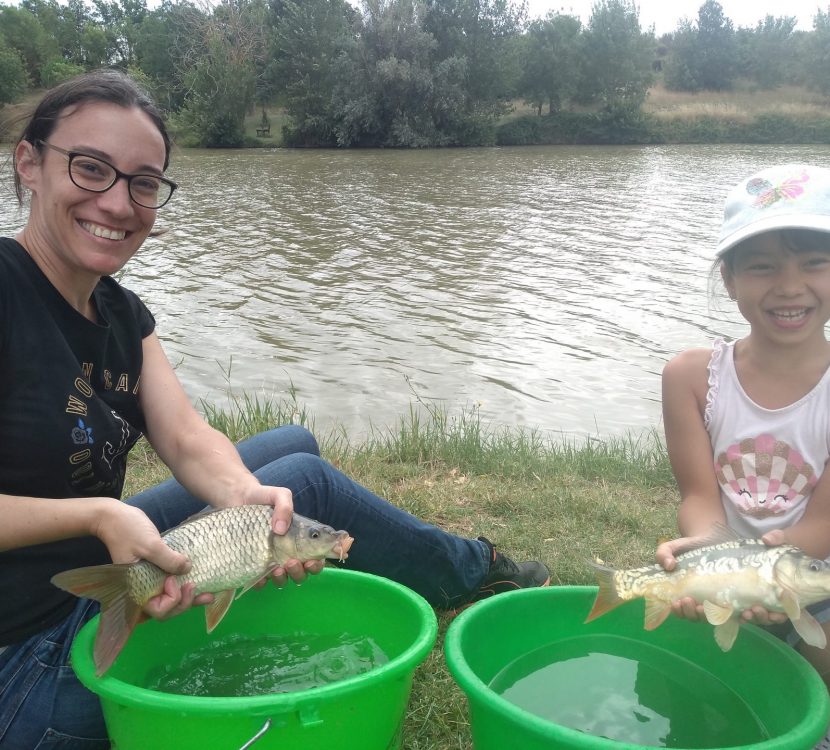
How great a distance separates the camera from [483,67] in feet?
153

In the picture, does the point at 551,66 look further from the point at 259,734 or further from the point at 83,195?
the point at 259,734

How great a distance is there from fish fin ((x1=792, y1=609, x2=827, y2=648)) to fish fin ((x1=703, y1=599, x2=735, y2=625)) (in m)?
0.14

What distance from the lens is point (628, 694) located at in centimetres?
229

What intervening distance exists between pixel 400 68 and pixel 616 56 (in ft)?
57.1

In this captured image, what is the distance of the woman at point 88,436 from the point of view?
1.91 m

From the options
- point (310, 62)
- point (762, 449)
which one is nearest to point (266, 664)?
point (762, 449)

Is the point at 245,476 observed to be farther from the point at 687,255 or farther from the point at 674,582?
the point at 687,255

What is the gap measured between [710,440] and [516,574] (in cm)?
86

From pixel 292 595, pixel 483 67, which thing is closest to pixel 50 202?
pixel 292 595

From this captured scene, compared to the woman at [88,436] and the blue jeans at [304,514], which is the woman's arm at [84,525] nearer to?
the woman at [88,436]

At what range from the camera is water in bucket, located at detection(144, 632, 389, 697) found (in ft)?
7.48

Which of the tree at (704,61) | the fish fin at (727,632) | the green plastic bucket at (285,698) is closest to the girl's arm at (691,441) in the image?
the fish fin at (727,632)

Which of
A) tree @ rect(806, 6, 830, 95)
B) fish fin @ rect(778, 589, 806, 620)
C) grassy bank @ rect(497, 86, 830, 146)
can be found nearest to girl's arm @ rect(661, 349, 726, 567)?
fish fin @ rect(778, 589, 806, 620)

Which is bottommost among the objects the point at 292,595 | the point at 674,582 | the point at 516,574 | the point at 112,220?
the point at 516,574
